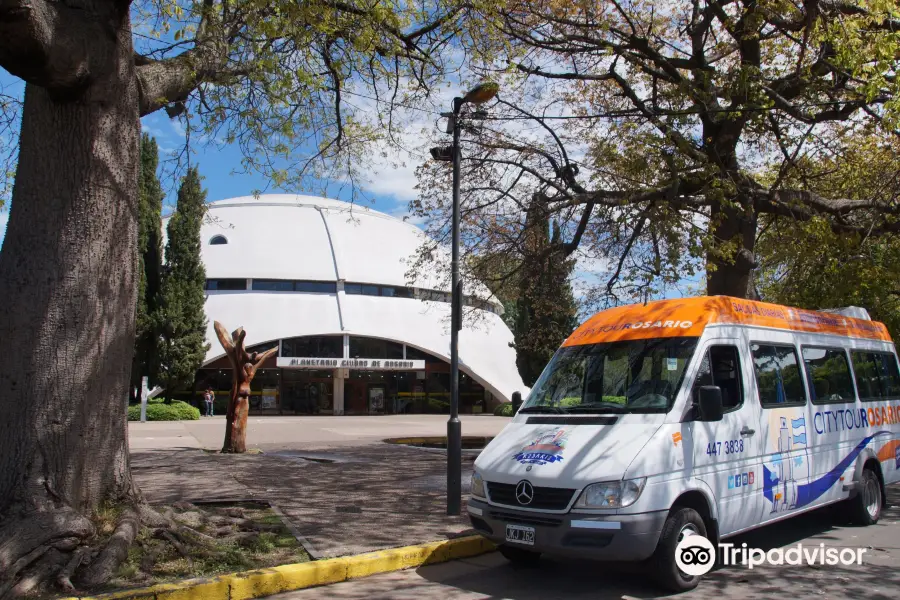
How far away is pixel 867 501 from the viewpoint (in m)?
8.51

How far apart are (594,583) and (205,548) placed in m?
3.60

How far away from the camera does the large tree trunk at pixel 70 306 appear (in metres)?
5.97

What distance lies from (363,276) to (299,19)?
39.2 metres

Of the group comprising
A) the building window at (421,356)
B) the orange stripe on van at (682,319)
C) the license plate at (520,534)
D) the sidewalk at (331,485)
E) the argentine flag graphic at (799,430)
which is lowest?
the sidewalk at (331,485)

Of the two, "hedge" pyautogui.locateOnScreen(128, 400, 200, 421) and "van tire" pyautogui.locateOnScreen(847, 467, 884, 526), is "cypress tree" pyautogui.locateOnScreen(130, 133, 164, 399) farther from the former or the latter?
"van tire" pyautogui.locateOnScreen(847, 467, 884, 526)

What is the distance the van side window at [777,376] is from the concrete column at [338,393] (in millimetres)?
39931

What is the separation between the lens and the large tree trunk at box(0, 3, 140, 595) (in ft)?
19.6

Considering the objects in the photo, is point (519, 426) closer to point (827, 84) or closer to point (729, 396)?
point (729, 396)

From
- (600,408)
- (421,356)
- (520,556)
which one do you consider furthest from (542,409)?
(421,356)

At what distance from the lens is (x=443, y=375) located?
156 feet

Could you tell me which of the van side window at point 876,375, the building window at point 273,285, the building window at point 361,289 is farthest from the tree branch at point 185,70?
the building window at point 361,289

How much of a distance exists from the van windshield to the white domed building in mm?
34372

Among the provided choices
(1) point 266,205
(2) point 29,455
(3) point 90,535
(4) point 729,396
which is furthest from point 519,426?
(1) point 266,205

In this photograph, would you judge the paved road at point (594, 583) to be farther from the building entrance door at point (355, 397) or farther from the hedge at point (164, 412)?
the building entrance door at point (355, 397)
